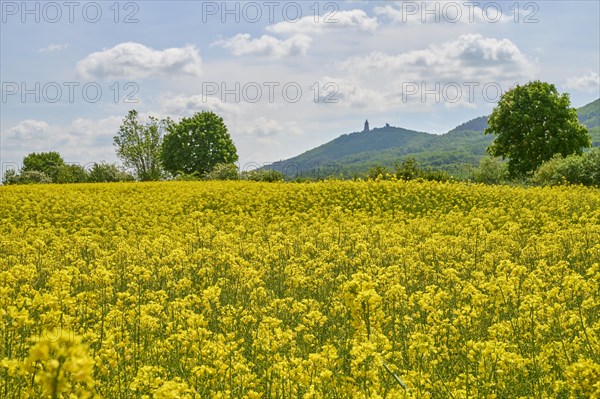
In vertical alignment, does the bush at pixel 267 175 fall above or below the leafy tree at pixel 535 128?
below

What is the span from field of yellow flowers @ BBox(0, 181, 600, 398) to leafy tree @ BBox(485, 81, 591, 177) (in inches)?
1139

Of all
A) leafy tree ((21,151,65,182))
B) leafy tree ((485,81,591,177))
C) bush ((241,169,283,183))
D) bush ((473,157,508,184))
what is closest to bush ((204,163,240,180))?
bush ((241,169,283,183))

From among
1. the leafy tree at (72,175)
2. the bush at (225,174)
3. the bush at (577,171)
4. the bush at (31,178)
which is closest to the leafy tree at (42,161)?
the leafy tree at (72,175)

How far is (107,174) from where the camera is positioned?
187 ft

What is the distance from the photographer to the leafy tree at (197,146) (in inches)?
2933

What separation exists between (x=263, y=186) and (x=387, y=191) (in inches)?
277

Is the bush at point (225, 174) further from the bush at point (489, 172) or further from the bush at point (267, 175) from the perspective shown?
the bush at point (489, 172)

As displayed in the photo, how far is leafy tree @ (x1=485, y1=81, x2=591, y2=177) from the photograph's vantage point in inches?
1923

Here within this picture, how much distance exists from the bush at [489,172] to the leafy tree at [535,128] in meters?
1.69

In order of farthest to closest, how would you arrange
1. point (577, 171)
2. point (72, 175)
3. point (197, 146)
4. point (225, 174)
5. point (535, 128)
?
Result: point (197, 146) → point (72, 175) → point (535, 128) → point (225, 174) → point (577, 171)

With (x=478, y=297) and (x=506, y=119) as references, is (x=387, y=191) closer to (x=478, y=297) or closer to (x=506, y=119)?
(x=478, y=297)

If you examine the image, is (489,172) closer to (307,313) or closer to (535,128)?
(535,128)

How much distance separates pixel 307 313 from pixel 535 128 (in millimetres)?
46972

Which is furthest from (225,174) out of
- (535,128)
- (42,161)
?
(42,161)
